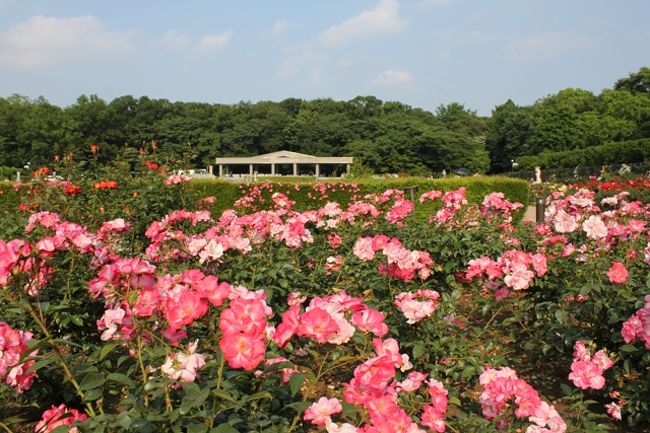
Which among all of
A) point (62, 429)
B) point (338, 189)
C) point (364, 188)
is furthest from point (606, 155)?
point (62, 429)

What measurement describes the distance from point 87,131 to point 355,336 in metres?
75.8

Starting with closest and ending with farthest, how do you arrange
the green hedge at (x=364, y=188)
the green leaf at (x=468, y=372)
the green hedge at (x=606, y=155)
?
1. the green leaf at (x=468, y=372)
2. the green hedge at (x=364, y=188)
3. the green hedge at (x=606, y=155)

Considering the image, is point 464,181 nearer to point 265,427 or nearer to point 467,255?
point 467,255

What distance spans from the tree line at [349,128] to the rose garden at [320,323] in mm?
49885

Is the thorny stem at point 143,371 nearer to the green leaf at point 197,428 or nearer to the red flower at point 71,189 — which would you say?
the green leaf at point 197,428

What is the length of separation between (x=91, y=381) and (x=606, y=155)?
39415 mm

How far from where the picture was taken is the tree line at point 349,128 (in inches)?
2281

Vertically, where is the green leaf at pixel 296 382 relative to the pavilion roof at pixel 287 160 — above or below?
below

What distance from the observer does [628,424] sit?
2.90 m

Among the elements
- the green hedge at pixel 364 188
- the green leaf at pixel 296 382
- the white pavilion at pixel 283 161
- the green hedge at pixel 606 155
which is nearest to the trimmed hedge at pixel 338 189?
the green hedge at pixel 364 188

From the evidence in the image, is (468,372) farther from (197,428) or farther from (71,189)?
(71,189)

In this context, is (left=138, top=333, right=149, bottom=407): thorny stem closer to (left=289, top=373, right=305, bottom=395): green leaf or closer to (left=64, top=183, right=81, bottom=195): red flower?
(left=289, top=373, right=305, bottom=395): green leaf

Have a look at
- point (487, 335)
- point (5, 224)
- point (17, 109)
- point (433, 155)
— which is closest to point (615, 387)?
point (487, 335)

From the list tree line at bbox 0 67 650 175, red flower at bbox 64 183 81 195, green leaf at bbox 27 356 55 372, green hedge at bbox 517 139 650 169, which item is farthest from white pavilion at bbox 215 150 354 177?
green leaf at bbox 27 356 55 372
